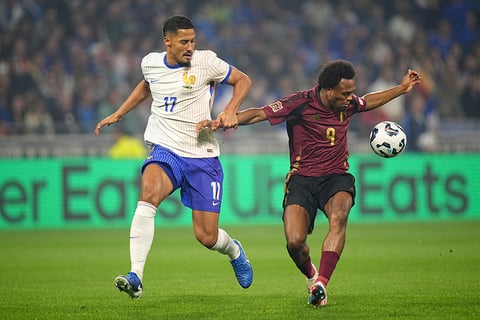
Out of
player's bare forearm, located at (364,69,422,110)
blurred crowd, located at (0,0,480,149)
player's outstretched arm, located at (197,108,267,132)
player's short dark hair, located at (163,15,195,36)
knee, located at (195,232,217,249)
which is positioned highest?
blurred crowd, located at (0,0,480,149)

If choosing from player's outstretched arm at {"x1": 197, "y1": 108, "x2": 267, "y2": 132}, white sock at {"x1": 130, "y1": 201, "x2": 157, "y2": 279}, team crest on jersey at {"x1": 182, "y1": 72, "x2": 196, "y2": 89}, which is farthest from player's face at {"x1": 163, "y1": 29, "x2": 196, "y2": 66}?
white sock at {"x1": 130, "y1": 201, "x2": 157, "y2": 279}

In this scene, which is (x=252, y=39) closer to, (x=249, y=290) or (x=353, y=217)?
(x=353, y=217)

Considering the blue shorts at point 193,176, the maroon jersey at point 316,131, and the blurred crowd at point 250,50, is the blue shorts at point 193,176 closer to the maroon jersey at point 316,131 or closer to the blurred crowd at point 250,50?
the maroon jersey at point 316,131

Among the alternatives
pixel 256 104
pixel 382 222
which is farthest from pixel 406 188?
pixel 256 104

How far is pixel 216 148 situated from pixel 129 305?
1.56 m

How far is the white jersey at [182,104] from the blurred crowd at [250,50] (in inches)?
396

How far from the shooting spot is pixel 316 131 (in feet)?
27.2

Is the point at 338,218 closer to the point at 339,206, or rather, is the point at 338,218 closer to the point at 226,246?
the point at 339,206

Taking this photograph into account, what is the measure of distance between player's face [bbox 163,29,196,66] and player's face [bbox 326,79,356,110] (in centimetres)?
123

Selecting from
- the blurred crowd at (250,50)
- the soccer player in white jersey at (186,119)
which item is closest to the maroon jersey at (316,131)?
the soccer player in white jersey at (186,119)

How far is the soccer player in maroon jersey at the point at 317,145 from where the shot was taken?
800cm

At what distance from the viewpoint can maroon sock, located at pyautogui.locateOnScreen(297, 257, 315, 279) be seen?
8203 millimetres

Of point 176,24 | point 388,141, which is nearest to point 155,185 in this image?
point 176,24

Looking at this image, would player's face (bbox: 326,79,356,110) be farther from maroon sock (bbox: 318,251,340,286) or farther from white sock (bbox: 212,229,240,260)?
white sock (bbox: 212,229,240,260)
